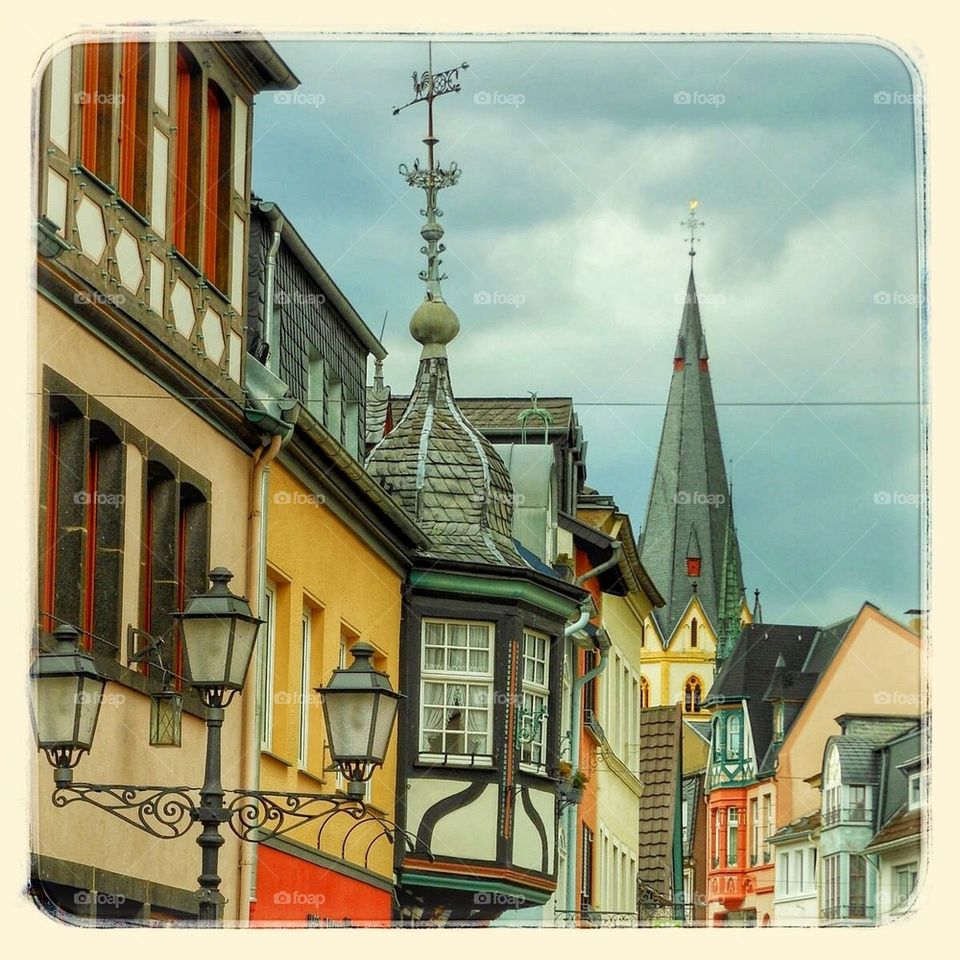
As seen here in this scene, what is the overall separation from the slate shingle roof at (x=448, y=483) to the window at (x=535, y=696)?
1.69 ft

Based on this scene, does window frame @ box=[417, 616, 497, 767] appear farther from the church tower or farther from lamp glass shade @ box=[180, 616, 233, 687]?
lamp glass shade @ box=[180, 616, 233, 687]

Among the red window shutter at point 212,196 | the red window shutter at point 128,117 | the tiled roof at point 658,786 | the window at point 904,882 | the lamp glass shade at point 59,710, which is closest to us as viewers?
the lamp glass shade at point 59,710

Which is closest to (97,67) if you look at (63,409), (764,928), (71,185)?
(71,185)

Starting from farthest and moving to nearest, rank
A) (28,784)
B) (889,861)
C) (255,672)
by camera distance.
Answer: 1. (255,672)
2. (889,861)
3. (28,784)

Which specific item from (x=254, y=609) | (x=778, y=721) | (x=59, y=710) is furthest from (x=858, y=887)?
(x=59, y=710)

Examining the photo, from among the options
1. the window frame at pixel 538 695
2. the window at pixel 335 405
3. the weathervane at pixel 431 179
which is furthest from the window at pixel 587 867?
the weathervane at pixel 431 179

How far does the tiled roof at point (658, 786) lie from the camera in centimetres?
1296

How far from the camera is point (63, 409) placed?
10.7 meters

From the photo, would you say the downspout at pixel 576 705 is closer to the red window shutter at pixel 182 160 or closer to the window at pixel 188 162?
the window at pixel 188 162

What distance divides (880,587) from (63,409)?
3784mm

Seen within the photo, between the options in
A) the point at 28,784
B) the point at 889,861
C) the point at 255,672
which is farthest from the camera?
the point at 255,672

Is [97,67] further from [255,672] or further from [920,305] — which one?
[920,305]

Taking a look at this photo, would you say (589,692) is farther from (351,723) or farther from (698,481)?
(351,723)

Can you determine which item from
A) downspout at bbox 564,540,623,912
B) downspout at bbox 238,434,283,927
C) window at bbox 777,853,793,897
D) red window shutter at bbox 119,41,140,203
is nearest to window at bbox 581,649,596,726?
downspout at bbox 564,540,623,912
